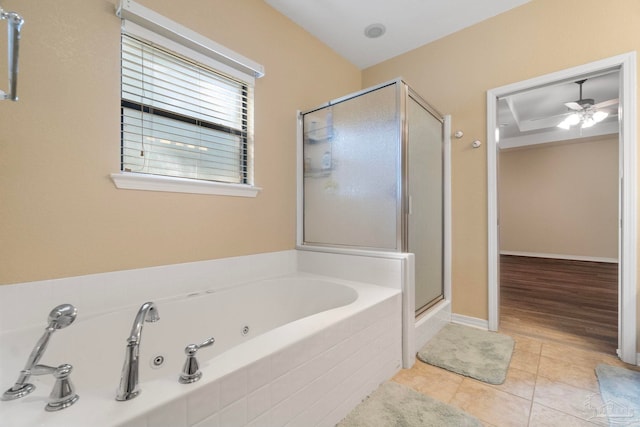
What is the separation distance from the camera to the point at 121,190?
57.9 inches

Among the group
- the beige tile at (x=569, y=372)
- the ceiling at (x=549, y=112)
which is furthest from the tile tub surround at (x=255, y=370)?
the ceiling at (x=549, y=112)

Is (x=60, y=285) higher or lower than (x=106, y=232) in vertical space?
lower

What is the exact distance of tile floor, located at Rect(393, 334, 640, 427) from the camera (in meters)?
1.33

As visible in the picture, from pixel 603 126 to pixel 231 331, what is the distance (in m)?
7.04

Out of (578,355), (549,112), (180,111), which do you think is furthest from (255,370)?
(549,112)

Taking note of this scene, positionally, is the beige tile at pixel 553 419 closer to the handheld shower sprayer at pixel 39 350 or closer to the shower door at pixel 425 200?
the shower door at pixel 425 200

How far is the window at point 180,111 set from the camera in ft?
4.99

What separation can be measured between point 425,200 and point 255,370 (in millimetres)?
1854

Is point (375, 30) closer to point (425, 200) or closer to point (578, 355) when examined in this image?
point (425, 200)

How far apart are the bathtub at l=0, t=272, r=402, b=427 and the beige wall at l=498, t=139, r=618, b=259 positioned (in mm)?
6029

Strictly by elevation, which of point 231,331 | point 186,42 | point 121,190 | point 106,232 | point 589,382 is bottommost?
point 589,382

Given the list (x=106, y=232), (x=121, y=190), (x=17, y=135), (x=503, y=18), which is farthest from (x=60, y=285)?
(x=503, y=18)

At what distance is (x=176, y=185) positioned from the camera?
1.65 m

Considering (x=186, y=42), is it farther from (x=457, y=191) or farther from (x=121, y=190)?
(x=457, y=191)
